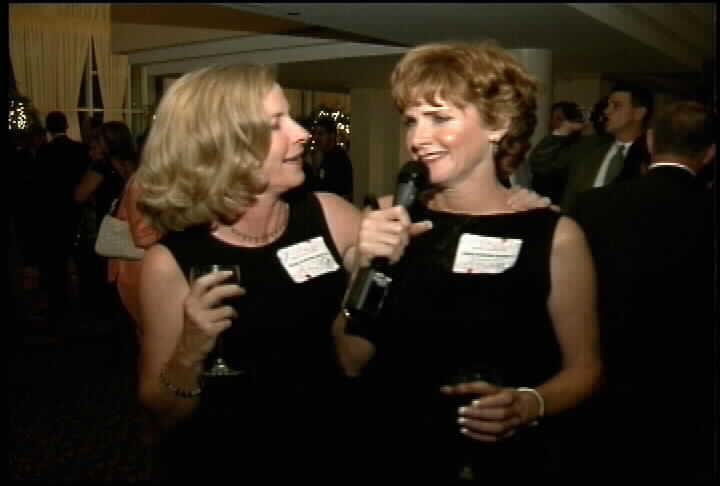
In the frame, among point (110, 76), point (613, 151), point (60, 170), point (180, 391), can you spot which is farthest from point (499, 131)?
point (110, 76)

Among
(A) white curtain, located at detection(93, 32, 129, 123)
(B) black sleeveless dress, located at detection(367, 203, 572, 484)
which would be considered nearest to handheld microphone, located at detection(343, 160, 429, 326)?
(B) black sleeveless dress, located at detection(367, 203, 572, 484)

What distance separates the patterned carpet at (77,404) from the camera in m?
2.16

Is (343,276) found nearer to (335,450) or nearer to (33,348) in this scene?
(335,450)

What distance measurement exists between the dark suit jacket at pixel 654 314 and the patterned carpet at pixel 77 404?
3.83ft

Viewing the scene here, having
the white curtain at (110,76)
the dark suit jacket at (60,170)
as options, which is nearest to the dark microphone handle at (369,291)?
the dark suit jacket at (60,170)

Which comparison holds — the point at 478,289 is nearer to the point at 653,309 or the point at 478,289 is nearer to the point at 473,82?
the point at 473,82

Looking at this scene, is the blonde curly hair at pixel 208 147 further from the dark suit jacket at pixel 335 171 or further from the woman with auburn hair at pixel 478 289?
the dark suit jacket at pixel 335 171

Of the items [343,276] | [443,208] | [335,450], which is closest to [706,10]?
[443,208]

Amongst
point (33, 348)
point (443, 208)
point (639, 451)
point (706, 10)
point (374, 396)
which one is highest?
point (706, 10)

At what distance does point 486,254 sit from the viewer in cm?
119

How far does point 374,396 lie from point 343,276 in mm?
222

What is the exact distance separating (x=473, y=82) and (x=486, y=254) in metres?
0.28

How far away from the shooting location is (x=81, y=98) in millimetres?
9289

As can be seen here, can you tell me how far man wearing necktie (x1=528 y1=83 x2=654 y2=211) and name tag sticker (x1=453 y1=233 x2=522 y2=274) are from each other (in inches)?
32.4
